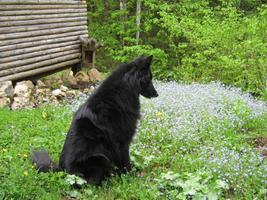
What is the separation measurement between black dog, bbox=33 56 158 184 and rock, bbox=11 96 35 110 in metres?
4.29

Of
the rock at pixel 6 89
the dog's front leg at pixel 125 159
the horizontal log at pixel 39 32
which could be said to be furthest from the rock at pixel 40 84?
the dog's front leg at pixel 125 159

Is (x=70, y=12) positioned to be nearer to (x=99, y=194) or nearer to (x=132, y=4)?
(x=132, y=4)

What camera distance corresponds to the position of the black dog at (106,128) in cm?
439

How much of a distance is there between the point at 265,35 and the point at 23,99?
6.62m

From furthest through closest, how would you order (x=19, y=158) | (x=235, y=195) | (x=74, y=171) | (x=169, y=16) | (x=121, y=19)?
1. (x=121, y=19)
2. (x=169, y=16)
3. (x=19, y=158)
4. (x=74, y=171)
5. (x=235, y=195)

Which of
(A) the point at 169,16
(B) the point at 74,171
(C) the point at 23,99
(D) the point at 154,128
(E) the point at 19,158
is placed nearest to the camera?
(B) the point at 74,171

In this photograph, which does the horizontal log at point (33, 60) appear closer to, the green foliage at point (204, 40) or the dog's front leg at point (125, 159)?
the green foliage at point (204, 40)

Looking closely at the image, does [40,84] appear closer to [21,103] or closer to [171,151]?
[21,103]

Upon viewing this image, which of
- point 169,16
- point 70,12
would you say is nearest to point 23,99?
point 70,12

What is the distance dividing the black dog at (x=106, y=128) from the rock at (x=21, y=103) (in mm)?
4293

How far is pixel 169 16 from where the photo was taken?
13055 mm

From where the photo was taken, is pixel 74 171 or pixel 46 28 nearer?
pixel 74 171

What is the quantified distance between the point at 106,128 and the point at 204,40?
8069mm

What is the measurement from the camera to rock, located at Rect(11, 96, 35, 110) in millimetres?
8805
